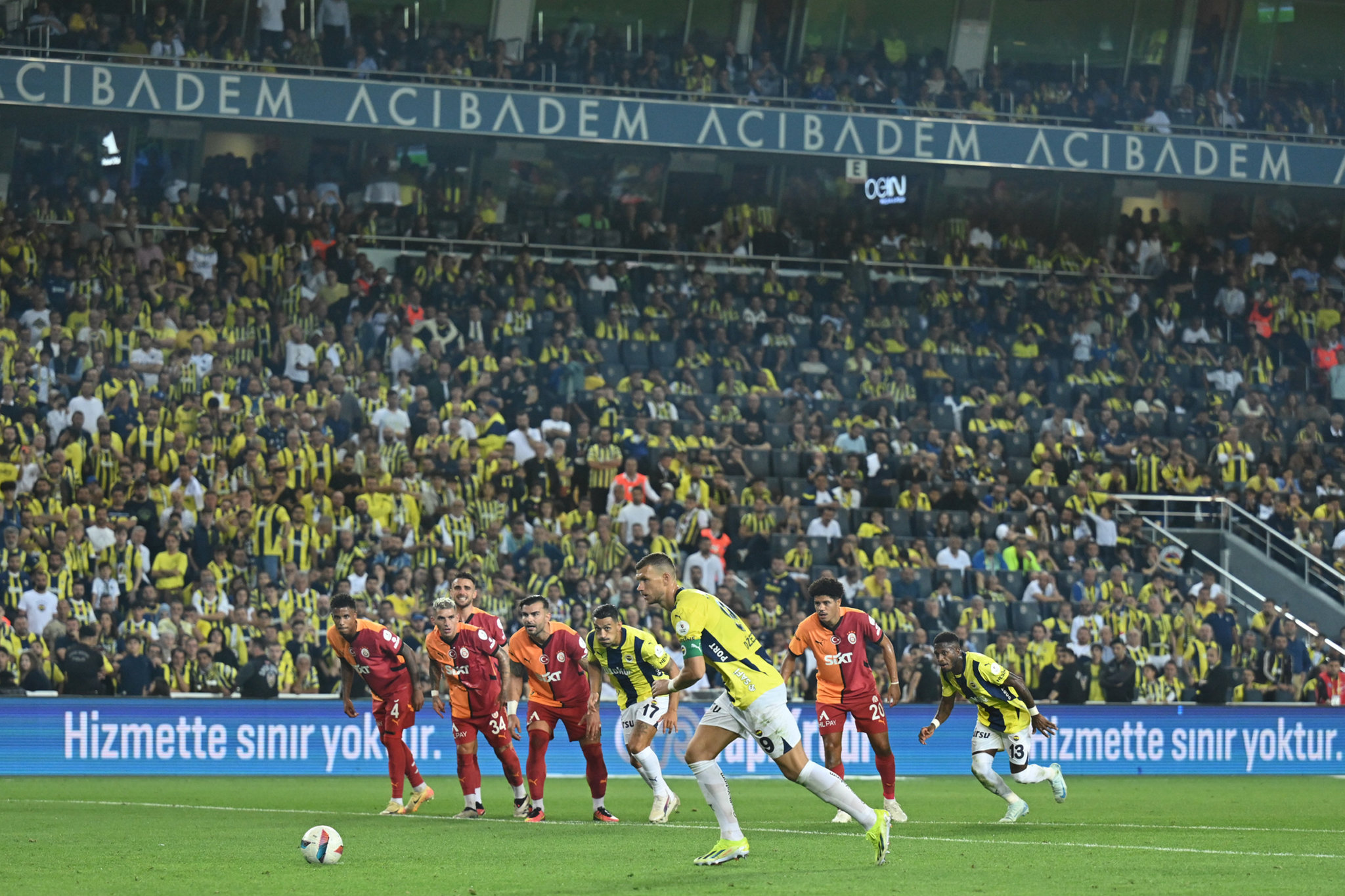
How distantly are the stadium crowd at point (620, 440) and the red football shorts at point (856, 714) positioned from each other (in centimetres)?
511

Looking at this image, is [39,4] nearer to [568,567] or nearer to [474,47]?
[474,47]

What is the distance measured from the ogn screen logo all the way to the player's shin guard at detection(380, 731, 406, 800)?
65.8 feet

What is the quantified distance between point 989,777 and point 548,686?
3.74 meters

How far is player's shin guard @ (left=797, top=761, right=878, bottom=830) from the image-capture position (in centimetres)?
1030

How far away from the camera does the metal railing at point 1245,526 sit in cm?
2867

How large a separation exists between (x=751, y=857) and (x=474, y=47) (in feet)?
75.2

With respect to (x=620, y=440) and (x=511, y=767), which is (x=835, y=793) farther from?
(x=620, y=440)

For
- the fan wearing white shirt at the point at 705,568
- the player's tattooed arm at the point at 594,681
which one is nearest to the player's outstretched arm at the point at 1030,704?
the player's tattooed arm at the point at 594,681

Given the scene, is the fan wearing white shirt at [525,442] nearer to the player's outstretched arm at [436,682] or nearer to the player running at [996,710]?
Answer: the player's outstretched arm at [436,682]

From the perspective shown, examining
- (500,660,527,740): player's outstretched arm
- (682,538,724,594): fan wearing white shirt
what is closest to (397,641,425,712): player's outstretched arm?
(500,660,527,740): player's outstretched arm

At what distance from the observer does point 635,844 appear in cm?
1252

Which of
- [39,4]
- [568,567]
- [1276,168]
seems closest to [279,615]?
[568,567]

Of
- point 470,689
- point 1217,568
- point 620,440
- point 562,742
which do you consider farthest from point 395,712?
point 1217,568

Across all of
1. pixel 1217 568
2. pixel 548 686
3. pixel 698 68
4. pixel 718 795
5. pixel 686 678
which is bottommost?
pixel 548 686
